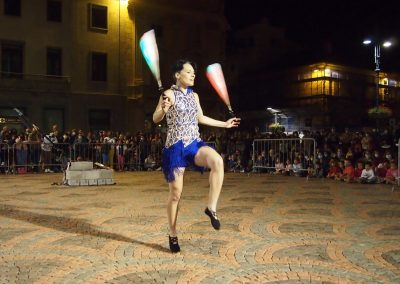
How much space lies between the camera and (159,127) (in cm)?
3198

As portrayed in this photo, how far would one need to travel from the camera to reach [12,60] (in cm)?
3003

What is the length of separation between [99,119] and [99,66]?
3673 mm

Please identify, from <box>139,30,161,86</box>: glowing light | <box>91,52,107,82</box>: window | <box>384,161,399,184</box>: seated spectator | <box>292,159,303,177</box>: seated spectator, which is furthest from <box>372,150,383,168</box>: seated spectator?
<box>91,52,107,82</box>: window

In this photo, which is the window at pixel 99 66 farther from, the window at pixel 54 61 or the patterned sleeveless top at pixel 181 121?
the patterned sleeveless top at pixel 181 121

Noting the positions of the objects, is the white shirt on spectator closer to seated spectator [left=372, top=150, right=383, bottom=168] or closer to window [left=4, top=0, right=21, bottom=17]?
seated spectator [left=372, top=150, right=383, bottom=168]

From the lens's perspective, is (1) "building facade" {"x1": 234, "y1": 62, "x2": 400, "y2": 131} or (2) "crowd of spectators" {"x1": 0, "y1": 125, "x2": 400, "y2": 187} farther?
(1) "building facade" {"x1": 234, "y1": 62, "x2": 400, "y2": 131}

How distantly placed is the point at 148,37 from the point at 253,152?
39.6 feet

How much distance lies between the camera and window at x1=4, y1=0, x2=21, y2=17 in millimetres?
29359

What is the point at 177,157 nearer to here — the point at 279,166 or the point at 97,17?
the point at 279,166

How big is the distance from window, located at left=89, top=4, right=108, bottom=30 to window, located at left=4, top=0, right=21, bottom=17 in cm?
463

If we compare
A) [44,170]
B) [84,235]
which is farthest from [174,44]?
[84,235]

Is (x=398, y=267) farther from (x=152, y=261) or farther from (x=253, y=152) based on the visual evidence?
(x=253, y=152)

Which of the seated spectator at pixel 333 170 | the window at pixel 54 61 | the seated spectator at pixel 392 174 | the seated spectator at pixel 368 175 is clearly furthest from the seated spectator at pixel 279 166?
the window at pixel 54 61

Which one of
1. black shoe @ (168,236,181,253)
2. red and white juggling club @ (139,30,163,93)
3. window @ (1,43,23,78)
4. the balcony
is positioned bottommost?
black shoe @ (168,236,181,253)
